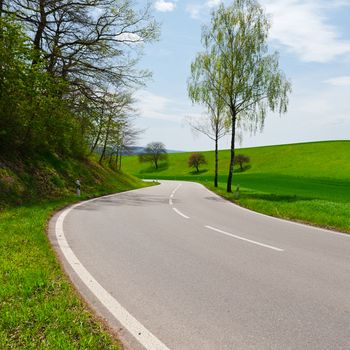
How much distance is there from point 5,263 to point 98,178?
2083 centimetres

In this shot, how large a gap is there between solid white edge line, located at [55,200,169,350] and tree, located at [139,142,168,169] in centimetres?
10023

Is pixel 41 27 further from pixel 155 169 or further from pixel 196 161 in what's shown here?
pixel 155 169

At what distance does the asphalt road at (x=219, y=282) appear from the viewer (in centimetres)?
342

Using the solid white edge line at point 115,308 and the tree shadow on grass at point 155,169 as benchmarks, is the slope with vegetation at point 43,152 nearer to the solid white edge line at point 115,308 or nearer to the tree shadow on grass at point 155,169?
the solid white edge line at point 115,308

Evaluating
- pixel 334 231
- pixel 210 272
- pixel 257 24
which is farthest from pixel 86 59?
pixel 210 272

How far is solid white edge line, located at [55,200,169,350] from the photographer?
128 inches

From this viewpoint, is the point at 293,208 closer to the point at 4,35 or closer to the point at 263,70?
the point at 263,70

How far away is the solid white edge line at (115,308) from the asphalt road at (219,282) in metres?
0.02

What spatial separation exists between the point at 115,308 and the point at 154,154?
103 metres

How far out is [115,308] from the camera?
158 inches

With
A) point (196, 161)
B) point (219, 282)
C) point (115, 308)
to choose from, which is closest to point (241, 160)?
point (196, 161)

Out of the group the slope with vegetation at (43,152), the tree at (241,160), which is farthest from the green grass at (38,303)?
the tree at (241,160)

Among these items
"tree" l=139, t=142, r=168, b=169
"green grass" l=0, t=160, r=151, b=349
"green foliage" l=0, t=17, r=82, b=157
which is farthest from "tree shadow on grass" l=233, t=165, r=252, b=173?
"green grass" l=0, t=160, r=151, b=349

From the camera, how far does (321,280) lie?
16.7 feet
